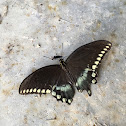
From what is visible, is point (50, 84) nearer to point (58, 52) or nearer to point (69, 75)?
point (69, 75)

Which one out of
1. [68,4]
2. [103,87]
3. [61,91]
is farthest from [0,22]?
[103,87]

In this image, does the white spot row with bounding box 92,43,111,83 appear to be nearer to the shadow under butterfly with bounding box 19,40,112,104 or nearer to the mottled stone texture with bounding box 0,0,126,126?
the shadow under butterfly with bounding box 19,40,112,104

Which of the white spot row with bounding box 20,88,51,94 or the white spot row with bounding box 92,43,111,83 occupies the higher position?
the white spot row with bounding box 92,43,111,83

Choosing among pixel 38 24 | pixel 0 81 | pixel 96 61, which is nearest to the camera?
pixel 96 61

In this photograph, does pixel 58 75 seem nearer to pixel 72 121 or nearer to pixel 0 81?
pixel 72 121

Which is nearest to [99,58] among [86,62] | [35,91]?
[86,62]

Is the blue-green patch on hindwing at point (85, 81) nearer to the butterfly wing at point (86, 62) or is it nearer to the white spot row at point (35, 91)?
the butterfly wing at point (86, 62)

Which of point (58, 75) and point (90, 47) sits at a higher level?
point (90, 47)

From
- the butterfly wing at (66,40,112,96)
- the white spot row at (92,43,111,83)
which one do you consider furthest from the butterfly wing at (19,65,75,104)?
the white spot row at (92,43,111,83)
